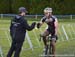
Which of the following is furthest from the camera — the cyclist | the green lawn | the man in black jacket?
the green lawn

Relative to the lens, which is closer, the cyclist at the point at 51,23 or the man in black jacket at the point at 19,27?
the man in black jacket at the point at 19,27

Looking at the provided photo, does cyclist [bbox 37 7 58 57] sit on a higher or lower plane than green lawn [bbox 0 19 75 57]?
higher

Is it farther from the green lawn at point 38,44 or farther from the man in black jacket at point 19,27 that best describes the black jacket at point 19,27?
the green lawn at point 38,44

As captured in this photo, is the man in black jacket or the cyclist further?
the cyclist

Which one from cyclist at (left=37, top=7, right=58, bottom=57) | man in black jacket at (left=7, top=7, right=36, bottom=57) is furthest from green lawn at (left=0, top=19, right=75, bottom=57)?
man in black jacket at (left=7, top=7, right=36, bottom=57)

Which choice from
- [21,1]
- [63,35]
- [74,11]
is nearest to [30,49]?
[63,35]

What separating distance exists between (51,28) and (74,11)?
46179 mm

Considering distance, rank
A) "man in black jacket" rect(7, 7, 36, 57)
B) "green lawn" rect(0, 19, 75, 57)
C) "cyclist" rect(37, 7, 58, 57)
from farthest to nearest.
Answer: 1. "green lawn" rect(0, 19, 75, 57)
2. "cyclist" rect(37, 7, 58, 57)
3. "man in black jacket" rect(7, 7, 36, 57)

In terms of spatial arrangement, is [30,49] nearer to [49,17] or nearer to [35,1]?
[49,17]

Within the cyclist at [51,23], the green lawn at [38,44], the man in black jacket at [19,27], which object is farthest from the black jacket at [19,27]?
the green lawn at [38,44]

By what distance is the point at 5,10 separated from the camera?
63.4m

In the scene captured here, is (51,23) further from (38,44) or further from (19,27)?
(38,44)

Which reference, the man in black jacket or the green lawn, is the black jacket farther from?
the green lawn

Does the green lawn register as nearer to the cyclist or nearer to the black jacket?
the cyclist
